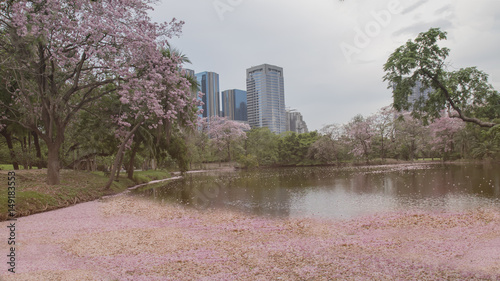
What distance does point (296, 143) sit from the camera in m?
60.5

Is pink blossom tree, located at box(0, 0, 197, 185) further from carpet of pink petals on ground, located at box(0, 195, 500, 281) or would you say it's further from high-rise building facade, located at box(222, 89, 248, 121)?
high-rise building facade, located at box(222, 89, 248, 121)

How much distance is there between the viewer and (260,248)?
673 cm

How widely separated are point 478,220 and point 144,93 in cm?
1387

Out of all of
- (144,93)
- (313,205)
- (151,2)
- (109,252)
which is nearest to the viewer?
(109,252)

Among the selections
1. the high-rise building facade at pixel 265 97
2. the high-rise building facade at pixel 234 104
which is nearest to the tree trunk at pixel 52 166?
the high-rise building facade at pixel 265 97

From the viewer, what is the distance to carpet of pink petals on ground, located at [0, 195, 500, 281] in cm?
512

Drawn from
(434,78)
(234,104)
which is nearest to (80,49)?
(434,78)

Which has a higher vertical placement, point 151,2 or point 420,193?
point 151,2

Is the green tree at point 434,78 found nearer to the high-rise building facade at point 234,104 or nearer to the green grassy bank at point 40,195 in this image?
the green grassy bank at point 40,195

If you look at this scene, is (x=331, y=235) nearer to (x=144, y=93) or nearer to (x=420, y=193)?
(x=420, y=193)

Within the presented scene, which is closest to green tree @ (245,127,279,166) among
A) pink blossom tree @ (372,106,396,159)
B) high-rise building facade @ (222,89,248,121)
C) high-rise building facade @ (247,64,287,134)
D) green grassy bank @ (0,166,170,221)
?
pink blossom tree @ (372,106,396,159)

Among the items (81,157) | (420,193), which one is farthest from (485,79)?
(81,157)

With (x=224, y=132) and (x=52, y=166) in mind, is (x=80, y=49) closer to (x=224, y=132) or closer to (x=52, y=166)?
(x=52, y=166)

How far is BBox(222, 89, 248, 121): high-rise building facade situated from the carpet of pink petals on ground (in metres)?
139
